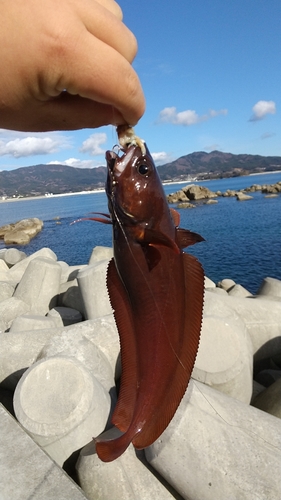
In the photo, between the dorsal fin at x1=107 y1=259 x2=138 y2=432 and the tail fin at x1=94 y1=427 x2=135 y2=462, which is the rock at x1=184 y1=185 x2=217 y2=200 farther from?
the tail fin at x1=94 y1=427 x2=135 y2=462

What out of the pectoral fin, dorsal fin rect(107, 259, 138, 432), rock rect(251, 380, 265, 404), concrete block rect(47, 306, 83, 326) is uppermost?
the pectoral fin

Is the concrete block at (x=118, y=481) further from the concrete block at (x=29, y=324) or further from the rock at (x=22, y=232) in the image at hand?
the rock at (x=22, y=232)

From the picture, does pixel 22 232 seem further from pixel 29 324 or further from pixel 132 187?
pixel 132 187

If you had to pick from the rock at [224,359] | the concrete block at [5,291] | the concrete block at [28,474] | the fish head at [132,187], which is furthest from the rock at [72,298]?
the fish head at [132,187]

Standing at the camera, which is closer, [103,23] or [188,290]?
[103,23]

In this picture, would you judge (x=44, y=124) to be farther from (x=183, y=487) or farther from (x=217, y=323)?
(x=217, y=323)

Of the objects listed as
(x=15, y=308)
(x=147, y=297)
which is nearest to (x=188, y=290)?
(x=147, y=297)

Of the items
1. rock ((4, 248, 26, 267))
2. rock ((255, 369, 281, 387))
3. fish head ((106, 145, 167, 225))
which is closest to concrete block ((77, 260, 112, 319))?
rock ((255, 369, 281, 387))
